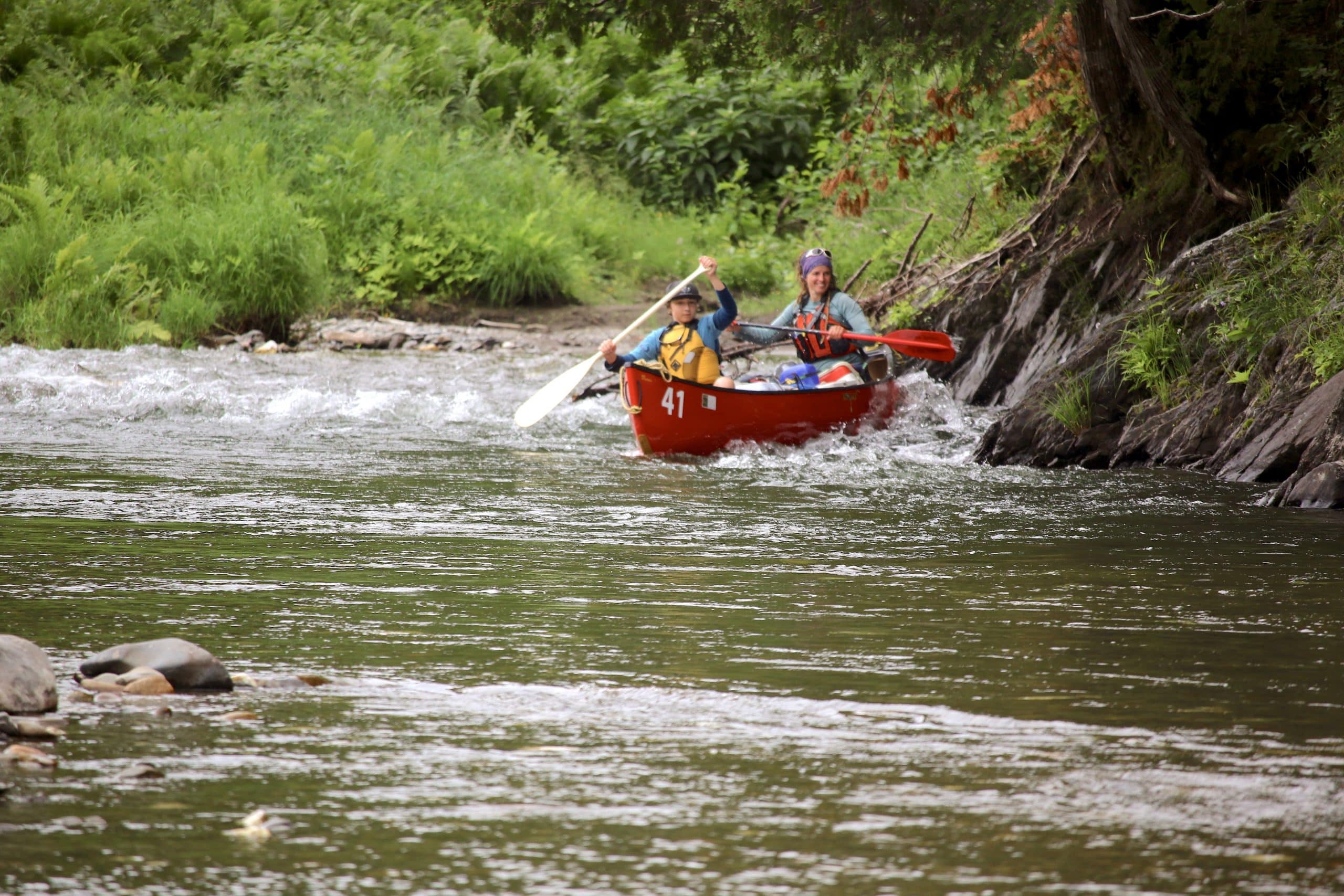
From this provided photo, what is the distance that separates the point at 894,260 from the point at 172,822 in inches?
538

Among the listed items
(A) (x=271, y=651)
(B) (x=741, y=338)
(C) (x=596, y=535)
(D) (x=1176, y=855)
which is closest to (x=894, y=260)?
(B) (x=741, y=338)

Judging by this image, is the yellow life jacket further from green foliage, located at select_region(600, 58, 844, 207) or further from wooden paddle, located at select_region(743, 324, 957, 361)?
green foliage, located at select_region(600, 58, 844, 207)

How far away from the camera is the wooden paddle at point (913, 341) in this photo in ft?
35.8

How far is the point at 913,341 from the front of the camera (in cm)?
1105

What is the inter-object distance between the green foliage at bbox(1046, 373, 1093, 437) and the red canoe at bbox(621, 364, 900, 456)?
1689 millimetres

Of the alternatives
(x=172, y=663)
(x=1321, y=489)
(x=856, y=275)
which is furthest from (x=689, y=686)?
(x=856, y=275)

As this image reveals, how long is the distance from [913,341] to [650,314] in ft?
6.31

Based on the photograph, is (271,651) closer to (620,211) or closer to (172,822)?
(172,822)

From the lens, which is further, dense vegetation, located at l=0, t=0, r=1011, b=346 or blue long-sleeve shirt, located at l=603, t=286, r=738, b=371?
dense vegetation, located at l=0, t=0, r=1011, b=346

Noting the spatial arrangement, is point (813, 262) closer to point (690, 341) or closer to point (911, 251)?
point (690, 341)

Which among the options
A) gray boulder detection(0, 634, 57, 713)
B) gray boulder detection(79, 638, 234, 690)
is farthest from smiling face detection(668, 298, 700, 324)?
gray boulder detection(0, 634, 57, 713)

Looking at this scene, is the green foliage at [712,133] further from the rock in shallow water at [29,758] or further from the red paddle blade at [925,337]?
the rock in shallow water at [29,758]

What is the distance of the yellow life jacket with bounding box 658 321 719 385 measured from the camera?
424 inches

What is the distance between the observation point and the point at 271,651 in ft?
14.0
